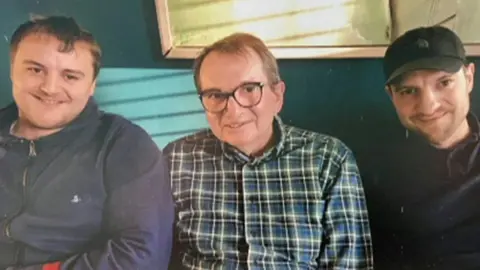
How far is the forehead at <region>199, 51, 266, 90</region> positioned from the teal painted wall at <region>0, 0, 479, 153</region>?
3cm

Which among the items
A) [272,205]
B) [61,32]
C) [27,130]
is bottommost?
[272,205]

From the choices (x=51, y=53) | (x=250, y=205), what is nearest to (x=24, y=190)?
(x=51, y=53)

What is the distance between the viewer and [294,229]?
765 millimetres

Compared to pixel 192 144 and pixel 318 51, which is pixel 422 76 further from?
pixel 192 144

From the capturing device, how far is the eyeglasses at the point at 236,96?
0.77 m

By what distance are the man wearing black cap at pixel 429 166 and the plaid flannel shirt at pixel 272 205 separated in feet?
0.12

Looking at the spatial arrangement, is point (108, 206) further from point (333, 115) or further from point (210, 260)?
point (333, 115)

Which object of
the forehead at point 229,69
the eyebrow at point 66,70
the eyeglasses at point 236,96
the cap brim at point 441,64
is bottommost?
the eyeglasses at point 236,96

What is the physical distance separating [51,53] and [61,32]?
0.03 metres

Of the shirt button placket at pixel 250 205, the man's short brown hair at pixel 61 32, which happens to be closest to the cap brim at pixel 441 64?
the shirt button placket at pixel 250 205

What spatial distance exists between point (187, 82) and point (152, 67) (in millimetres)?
51

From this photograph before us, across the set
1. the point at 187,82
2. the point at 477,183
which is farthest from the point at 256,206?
the point at 477,183

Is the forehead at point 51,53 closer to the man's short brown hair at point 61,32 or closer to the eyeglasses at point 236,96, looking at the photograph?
the man's short brown hair at point 61,32

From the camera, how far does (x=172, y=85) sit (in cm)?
79
